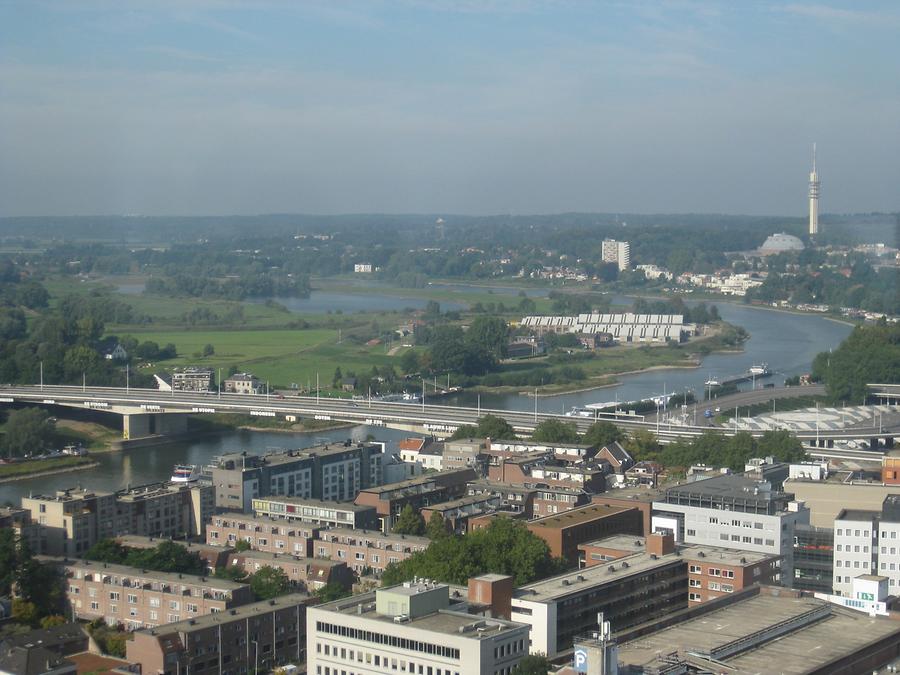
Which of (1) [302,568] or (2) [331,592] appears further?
(1) [302,568]

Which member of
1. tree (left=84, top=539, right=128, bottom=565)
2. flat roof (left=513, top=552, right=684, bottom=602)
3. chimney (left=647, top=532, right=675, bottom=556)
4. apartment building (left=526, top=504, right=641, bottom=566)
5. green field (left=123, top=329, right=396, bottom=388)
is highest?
chimney (left=647, top=532, right=675, bottom=556)

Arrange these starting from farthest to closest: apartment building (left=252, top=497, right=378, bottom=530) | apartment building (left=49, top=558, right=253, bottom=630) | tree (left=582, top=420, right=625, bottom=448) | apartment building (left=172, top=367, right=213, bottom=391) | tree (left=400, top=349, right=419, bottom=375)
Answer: tree (left=400, top=349, right=419, bottom=375) < apartment building (left=172, top=367, right=213, bottom=391) < tree (left=582, top=420, right=625, bottom=448) < apartment building (left=252, top=497, right=378, bottom=530) < apartment building (left=49, top=558, right=253, bottom=630)

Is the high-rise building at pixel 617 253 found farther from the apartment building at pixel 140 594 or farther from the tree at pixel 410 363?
→ the apartment building at pixel 140 594

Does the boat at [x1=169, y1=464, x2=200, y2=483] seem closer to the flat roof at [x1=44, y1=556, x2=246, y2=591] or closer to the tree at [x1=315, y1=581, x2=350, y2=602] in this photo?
the flat roof at [x1=44, y1=556, x2=246, y2=591]

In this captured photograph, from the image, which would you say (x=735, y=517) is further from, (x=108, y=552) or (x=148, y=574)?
(x=108, y=552)

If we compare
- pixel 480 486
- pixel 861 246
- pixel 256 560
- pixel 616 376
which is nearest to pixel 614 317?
pixel 616 376

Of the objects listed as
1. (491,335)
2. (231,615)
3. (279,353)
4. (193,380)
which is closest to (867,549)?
(231,615)

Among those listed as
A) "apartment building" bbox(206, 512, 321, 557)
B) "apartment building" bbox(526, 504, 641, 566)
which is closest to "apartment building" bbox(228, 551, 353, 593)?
"apartment building" bbox(206, 512, 321, 557)
